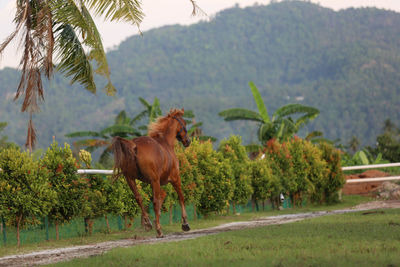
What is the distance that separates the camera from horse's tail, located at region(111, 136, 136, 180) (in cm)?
1073

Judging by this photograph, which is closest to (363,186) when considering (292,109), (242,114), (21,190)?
(292,109)

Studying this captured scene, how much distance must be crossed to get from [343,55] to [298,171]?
186129 millimetres

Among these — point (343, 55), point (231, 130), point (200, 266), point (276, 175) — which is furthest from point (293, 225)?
point (343, 55)

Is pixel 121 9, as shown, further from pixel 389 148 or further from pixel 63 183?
pixel 389 148

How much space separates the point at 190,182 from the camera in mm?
15211

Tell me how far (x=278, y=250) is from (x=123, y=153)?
4435mm

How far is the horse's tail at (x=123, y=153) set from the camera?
422 inches

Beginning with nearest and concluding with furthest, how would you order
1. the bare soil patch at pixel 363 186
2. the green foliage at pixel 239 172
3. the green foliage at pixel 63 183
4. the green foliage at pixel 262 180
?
the green foliage at pixel 63 183 → the green foliage at pixel 239 172 → the green foliage at pixel 262 180 → the bare soil patch at pixel 363 186

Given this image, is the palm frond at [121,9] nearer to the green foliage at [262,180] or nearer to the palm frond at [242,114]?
the green foliage at [262,180]

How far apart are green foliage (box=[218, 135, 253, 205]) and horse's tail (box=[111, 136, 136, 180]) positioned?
6865 mm

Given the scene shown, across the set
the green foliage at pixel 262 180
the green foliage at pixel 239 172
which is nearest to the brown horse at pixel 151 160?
the green foliage at pixel 239 172

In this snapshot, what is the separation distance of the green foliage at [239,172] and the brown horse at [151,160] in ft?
18.2

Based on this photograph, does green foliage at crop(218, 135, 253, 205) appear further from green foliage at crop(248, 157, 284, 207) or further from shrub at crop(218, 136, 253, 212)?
green foliage at crop(248, 157, 284, 207)

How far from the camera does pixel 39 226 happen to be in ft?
38.2
